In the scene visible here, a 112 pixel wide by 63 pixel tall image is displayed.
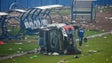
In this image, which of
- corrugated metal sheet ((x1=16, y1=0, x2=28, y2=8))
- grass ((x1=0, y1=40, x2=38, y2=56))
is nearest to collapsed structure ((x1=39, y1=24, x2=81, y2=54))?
grass ((x1=0, y1=40, x2=38, y2=56))

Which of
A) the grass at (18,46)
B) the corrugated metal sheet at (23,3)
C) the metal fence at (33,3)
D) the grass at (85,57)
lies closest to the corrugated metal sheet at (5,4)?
the metal fence at (33,3)

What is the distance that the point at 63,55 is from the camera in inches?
517

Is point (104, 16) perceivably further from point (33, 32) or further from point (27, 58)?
point (27, 58)

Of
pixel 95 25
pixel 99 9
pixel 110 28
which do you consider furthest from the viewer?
pixel 99 9

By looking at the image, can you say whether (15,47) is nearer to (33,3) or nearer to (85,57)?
(85,57)

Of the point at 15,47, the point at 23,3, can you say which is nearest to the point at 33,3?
the point at 23,3

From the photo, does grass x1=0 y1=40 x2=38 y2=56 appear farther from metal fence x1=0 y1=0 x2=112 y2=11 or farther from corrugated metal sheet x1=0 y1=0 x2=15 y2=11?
corrugated metal sheet x1=0 y1=0 x2=15 y2=11

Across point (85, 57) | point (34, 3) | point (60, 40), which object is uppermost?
point (34, 3)

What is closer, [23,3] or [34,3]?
[34,3]

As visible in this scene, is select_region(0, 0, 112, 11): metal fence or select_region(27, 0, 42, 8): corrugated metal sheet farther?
select_region(27, 0, 42, 8): corrugated metal sheet

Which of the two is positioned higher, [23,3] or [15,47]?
[23,3]

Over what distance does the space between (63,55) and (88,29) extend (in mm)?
5006

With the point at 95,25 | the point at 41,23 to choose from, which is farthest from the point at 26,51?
the point at 95,25

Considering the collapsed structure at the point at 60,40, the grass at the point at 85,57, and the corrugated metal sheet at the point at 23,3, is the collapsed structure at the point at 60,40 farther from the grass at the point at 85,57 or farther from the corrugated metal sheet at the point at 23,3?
the corrugated metal sheet at the point at 23,3
